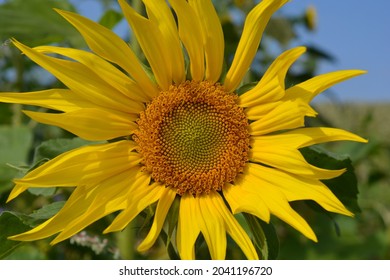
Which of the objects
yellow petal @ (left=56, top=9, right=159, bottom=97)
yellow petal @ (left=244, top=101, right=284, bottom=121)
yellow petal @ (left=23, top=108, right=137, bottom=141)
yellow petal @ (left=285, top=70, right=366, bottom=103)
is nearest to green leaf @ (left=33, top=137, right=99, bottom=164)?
yellow petal @ (left=23, top=108, right=137, bottom=141)

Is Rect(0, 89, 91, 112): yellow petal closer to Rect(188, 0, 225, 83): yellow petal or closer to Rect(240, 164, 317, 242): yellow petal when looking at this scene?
Rect(188, 0, 225, 83): yellow petal

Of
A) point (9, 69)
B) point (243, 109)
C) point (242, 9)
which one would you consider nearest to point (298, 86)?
point (243, 109)

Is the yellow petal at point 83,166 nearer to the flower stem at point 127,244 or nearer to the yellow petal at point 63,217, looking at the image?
the yellow petal at point 63,217

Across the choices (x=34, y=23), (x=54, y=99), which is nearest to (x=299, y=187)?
(x=54, y=99)

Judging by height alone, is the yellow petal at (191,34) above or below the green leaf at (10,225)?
above

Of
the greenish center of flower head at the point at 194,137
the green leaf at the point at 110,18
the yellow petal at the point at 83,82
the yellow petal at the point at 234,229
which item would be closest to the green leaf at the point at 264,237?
the yellow petal at the point at 234,229
